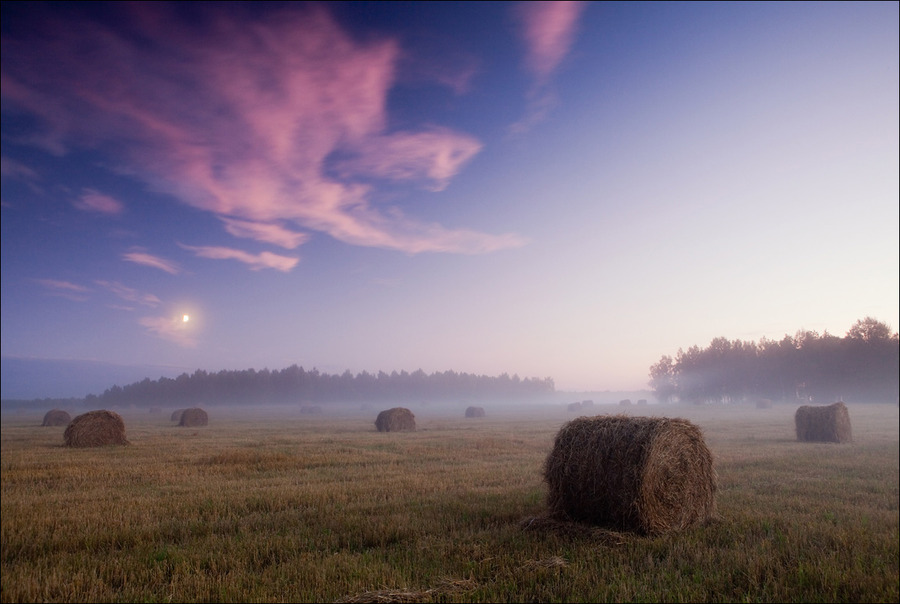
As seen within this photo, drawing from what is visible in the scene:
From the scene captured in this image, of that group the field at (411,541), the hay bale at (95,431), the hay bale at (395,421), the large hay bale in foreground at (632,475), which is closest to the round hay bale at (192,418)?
the hay bale at (395,421)

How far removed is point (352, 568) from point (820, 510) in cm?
945

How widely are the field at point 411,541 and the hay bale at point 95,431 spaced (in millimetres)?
10233

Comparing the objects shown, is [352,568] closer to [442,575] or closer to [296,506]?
[442,575]

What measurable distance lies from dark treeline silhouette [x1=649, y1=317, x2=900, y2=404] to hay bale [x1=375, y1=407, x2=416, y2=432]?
75324 millimetres

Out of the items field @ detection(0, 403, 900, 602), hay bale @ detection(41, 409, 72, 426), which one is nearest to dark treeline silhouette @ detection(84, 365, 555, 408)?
hay bale @ detection(41, 409, 72, 426)

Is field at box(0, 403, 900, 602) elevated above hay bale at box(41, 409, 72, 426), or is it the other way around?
field at box(0, 403, 900, 602)

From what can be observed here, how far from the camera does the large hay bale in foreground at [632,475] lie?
9906 mm

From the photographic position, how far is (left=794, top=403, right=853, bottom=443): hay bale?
26.6 meters

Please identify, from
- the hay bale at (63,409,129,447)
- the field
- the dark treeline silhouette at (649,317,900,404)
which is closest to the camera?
the field

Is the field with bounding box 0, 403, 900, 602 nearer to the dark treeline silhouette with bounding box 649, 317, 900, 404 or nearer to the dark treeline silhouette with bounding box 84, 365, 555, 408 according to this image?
the dark treeline silhouette with bounding box 649, 317, 900, 404

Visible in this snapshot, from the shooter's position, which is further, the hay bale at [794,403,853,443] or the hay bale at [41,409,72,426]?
the hay bale at [41,409,72,426]

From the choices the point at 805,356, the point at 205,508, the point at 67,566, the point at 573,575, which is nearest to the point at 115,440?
the point at 205,508

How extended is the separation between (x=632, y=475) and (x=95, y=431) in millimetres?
25835

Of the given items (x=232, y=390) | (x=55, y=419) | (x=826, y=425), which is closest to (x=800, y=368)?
(x=826, y=425)
